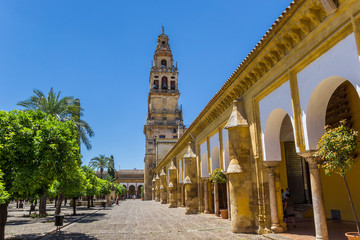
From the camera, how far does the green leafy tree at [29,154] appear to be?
29.2ft

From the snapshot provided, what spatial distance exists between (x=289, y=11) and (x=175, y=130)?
51.4 metres

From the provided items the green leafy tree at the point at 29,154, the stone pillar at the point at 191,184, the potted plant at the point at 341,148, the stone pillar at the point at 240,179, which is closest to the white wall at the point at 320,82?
the potted plant at the point at 341,148

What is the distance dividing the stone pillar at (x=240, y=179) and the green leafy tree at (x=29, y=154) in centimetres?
611

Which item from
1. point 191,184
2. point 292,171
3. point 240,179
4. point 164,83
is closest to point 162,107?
point 164,83

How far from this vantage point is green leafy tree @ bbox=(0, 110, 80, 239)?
891 cm

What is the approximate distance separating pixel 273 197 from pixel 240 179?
153cm

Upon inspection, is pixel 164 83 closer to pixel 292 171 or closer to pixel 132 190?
pixel 132 190

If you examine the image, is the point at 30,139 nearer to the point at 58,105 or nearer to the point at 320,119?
the point at 320,119

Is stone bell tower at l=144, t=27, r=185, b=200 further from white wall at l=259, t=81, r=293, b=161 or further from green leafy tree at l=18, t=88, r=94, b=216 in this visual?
white wall at l=259, t=81, r=293, b=161

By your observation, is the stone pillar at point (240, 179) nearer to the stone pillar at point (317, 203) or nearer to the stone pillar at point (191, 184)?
the stone pillar at point (317, 203)

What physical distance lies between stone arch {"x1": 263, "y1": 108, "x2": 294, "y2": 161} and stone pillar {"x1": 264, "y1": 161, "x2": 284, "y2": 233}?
0.20m

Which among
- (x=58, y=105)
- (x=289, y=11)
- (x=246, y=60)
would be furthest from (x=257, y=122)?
(x=58, y=105)

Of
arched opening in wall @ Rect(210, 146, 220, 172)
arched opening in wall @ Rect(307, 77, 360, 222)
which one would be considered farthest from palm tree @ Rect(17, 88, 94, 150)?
arched opening in wall @ Rect(307, 77, 360, 222)

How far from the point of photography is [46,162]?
9.34 m
